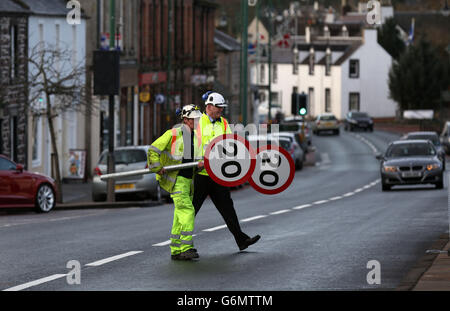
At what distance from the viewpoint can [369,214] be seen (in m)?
24.0

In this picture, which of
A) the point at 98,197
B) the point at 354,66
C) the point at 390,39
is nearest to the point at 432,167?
the point at 98,197

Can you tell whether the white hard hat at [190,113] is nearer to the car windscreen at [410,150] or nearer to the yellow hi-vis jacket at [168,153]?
the yellow hi-vis jacket at [168,153]

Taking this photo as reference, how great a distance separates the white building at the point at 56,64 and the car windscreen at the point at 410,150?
11.3 meters

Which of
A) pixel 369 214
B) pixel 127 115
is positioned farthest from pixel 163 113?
pixel 369 214

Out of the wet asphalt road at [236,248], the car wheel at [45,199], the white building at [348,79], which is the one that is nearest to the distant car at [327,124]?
the white building at [348,79]

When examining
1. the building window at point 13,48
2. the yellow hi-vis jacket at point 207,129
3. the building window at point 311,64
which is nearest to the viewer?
the yellow hi-vis jacket at point 207,129

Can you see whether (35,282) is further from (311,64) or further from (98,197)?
(311,64)

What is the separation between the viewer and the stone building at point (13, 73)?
3994 cm

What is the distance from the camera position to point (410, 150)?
3803cm

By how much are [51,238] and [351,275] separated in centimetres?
644

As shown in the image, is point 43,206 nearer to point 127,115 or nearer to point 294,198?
point 294,198

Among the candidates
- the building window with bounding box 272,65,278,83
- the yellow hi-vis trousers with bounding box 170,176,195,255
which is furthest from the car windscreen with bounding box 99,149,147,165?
the building window with bounding box 272,65,278,83

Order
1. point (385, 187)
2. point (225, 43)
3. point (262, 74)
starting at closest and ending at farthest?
1. point (385, 187)
2. point (225, 43)
3. point (262, 74)

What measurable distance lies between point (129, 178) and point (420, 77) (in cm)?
7980
